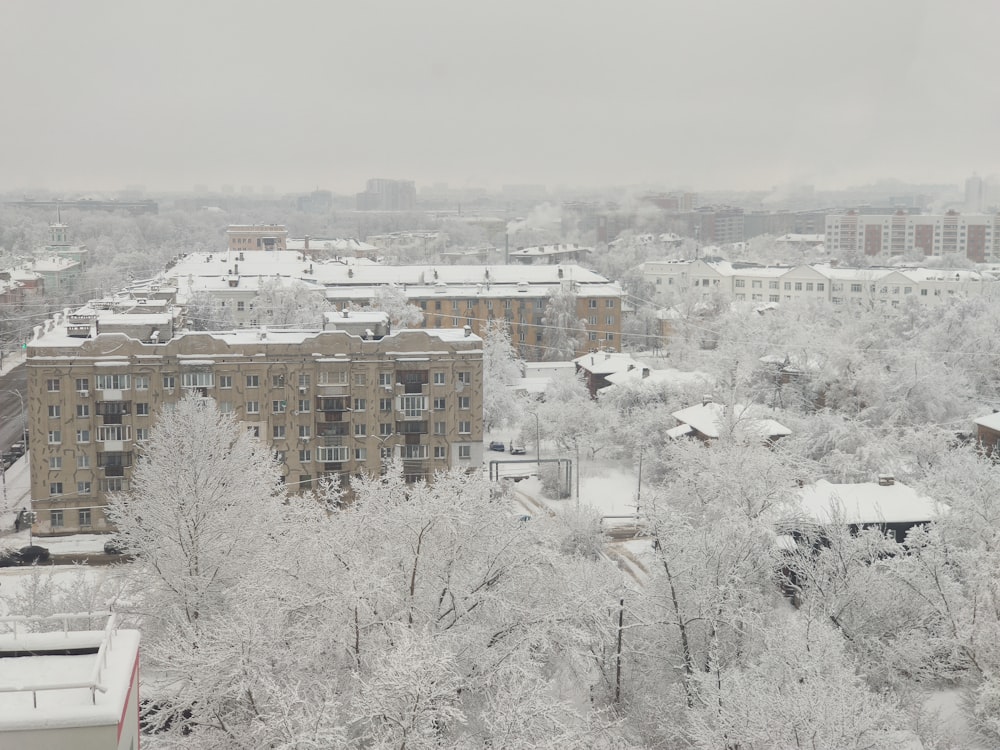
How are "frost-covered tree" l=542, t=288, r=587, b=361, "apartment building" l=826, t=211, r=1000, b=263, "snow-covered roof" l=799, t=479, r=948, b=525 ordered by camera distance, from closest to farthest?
"snow-covered roof" l=799, t=479, r=948, b=525, "frost-covered tree" l=542, t=288, r=587, b=361, "apartment building" l=826, t=211, r=1000, b=263

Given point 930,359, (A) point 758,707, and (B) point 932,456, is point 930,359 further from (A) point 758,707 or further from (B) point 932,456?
(A) point 758,707

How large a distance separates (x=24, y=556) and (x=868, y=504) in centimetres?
1557

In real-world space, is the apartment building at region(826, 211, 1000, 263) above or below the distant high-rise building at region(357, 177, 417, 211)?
below

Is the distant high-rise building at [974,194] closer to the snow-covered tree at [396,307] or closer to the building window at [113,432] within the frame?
the snow-covered tree at [396,307]

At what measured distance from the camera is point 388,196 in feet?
474

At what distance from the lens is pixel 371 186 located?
145 m

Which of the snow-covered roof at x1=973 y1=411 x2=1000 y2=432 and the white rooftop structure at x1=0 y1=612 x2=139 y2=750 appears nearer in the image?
the white rooftop structure at x1=0 y1=612 x2=139 y2=750

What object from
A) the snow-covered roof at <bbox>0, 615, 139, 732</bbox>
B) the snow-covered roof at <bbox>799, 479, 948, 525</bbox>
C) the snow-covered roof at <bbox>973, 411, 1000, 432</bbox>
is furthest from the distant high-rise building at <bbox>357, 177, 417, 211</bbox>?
the snow-covered roof at <bbox>0, 615, 139, 732</bbox>

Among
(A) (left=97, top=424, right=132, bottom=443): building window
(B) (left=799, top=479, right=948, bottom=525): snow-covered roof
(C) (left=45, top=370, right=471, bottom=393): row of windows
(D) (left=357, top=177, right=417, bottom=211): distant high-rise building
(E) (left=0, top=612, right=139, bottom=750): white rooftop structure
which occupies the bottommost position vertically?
(B) (left=799, top=479, right=948, bottom=525): snow-covered roof

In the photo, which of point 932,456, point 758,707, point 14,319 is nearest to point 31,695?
point 758,707

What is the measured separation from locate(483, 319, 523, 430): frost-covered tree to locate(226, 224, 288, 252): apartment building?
131 ft

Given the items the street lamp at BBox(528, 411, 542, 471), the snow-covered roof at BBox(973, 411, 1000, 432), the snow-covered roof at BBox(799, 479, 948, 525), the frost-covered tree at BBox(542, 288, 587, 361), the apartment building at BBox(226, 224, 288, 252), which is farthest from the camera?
the apartment building at BBox(226, 224, 288, 252)

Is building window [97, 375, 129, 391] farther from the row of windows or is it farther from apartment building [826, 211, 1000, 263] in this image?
apartment building [826, 211, 1000, 263]

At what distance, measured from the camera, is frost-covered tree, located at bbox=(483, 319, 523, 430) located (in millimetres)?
29891
